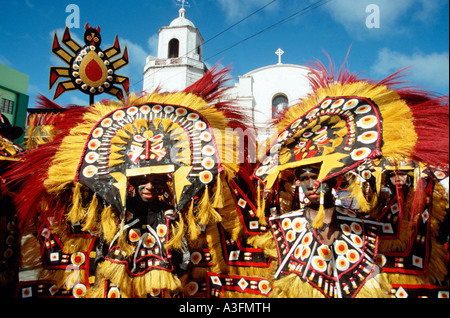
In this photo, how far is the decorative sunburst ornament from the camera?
11.7 ft

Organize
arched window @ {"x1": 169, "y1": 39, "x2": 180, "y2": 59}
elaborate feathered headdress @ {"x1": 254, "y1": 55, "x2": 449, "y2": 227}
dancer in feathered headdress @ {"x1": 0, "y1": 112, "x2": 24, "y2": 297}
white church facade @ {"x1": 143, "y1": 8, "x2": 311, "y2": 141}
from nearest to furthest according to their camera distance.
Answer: elaborate feathered headdress @ {"x1": 254, "y1": 55, "x2": 449, "y2": 227} → dancer in feathered headdress @ {"x1": 0, "y1": 112, "x2": 24, "y2": 297} → white church facade @ {"x1": 143, "y1": 8, "x2": 311, "y2": 141} → arched window @ {"x1": 169, "y1": 39, "x2": 180, "y2": 59}

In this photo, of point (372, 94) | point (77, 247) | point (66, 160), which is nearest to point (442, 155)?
point (372, 94)

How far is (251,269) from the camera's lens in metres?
2.88

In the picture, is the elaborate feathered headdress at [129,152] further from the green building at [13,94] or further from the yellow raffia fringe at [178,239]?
the green building at [13,94]

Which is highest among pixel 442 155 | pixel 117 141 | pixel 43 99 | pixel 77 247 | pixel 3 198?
pixel 43 99

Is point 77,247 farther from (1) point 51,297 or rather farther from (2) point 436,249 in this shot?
(2) point 436,249

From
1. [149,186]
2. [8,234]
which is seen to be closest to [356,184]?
[149,186]

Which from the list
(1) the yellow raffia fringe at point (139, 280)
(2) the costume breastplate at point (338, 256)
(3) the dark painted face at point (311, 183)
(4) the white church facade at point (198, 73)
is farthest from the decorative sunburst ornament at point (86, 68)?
(4) the white church facade at point (198, 73)

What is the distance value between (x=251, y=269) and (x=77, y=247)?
170 cm

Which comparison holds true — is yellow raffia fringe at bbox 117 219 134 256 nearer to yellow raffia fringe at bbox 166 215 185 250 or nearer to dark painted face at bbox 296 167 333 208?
yellow raffia fringe at bbox 166 215 185 250

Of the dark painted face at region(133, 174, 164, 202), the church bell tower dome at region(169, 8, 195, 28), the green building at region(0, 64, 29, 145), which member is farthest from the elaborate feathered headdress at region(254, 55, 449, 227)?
the church bell tower dome at region(169, 8, 195, 28)

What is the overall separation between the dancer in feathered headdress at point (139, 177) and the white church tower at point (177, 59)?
1561cm

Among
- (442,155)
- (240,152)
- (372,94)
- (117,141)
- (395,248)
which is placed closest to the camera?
(442,155)

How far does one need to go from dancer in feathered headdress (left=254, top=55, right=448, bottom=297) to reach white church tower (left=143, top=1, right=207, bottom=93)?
16.2 m
